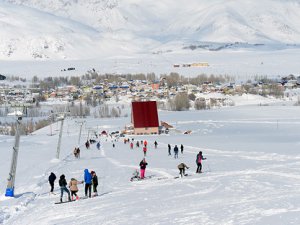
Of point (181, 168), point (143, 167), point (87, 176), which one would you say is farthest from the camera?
point (181, 168)

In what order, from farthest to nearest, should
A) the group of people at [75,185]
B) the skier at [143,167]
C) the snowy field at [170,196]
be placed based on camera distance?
the skier at [143,167] < the group of people at [75,185] < the snowy field at [170,196]

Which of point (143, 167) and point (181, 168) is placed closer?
point (143, 167)

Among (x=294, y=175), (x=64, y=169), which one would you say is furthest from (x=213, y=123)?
(x=294, y=175)

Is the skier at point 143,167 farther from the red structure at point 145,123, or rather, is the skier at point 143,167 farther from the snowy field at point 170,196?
the red structure at point 145,123

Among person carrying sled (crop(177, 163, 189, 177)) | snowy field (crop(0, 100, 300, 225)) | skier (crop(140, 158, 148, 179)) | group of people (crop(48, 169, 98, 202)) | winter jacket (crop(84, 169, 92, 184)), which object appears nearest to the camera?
snowy field (crop(0, 100, 300, 225))

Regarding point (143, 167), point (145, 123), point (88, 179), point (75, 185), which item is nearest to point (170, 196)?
point (88, 179)

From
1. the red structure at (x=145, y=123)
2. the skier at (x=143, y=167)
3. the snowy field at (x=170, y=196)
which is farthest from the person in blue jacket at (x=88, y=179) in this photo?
the red structure at (x=145, y=123)

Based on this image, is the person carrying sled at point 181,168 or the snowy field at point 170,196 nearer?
the snowy field at point 170,196

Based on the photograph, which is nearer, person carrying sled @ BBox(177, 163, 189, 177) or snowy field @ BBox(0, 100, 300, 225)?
snowy field @ BBox(0, 100, 300, 225)

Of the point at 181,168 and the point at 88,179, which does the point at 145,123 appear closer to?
the point at 181,168

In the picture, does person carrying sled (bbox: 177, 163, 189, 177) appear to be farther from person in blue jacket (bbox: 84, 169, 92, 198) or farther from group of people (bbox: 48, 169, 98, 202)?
person in blue jacket (bbox: 84, 169, 92, 198)

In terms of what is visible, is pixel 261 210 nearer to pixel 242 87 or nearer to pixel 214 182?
pixel 214 182

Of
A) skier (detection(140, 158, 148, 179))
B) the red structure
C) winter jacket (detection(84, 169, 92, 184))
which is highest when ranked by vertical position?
winter jacket (detection(84, 169, 92, 184))

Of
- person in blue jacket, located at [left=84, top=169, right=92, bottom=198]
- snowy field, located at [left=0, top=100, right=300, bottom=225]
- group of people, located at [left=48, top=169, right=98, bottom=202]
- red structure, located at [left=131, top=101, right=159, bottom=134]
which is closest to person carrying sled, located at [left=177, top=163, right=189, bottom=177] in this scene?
snowy field, located at [left=0, top=100, right=300, bottom=225]
